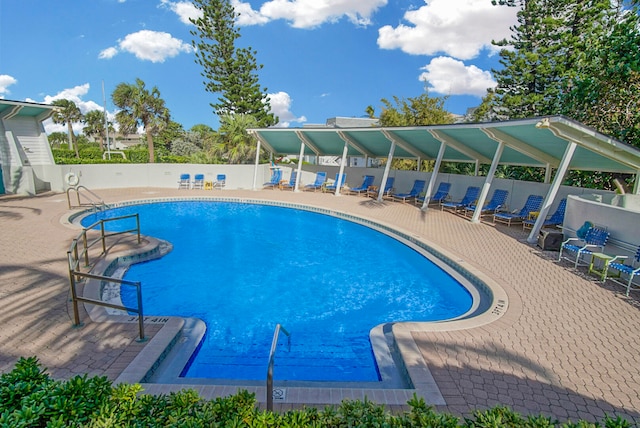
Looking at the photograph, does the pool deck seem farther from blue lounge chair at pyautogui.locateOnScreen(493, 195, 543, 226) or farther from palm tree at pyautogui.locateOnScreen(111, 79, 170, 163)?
palm tree at pyautogui.locateOnScreen(111, 79, 170, 163)

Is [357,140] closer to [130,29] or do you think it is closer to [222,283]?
[222,283]

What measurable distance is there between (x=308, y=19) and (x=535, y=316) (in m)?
43.4

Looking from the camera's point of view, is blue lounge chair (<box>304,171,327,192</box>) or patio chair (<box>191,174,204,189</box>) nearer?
blue lounge chair (<box>304,171,327,192</box>)

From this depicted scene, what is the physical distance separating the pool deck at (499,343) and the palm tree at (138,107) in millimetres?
19236

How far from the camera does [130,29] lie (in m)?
29.2

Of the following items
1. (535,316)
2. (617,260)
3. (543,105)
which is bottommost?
(535,316)

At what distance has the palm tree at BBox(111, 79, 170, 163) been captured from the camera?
78.7 feet

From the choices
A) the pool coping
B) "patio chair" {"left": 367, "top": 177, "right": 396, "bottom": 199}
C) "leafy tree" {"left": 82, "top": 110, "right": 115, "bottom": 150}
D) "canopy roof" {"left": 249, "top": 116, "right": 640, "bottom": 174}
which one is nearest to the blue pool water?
the pool coping

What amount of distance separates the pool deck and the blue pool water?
3.05 ft

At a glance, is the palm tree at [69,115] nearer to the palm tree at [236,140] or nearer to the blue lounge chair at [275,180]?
the palm tree at [236,140]

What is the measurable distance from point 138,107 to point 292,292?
23.3 metres

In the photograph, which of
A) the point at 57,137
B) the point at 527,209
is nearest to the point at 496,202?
the point at 527,209

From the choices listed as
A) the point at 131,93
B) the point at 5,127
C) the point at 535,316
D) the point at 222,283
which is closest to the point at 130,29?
the point at 131,93

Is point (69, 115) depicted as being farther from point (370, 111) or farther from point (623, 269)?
point (623, 269)
